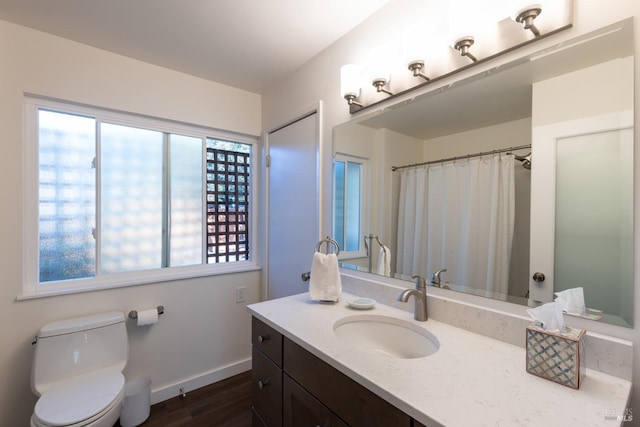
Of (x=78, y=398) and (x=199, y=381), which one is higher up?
(x=78, y=398)

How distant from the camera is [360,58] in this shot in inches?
60.5

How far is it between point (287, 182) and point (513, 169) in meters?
1.48

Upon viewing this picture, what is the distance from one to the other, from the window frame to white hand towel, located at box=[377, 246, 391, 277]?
4.43ft

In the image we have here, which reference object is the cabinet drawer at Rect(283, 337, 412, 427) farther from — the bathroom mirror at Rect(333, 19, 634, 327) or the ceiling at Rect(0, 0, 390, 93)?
the ceiling at Rect(0, 0, 390, 93)

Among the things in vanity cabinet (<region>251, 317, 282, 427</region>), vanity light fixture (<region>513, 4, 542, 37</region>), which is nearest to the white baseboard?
vanity cabinet (<region>251, 317, 282, 427</region>)

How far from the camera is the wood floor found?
1.80m

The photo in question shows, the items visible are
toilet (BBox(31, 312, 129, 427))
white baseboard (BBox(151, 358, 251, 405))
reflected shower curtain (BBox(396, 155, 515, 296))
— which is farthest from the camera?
white baseboard (BBox(151, 358, 251, 405))

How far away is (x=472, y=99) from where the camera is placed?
1110 millimetres

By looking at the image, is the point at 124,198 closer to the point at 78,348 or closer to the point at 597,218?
the point at 78,348

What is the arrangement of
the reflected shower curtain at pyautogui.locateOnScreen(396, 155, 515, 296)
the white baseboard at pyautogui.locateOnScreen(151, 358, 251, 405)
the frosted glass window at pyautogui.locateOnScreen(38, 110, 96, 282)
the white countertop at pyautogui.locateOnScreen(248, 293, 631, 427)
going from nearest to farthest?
the white countertop at pyautogui.locateOnScreen(248, 293, 631, 427)
the reflected shower curtain at pyautogui.locateOnScreen(396, 155, 515, 296)
the frosted glass window at pyautogui.locateOnScreen(38, 110, 96, 282)
the white baseboard at pyautogui.locateOnScreen(151, 358, 251, 405)

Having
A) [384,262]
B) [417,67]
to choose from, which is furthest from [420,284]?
[417,67]

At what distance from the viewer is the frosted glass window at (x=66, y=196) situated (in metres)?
1.69

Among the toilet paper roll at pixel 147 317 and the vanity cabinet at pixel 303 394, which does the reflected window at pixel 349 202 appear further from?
the toilet paper roll at pixel 147 317

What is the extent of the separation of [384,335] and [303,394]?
425mm
